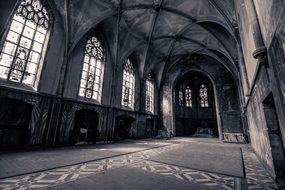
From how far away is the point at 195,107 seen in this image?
25453 millimetres

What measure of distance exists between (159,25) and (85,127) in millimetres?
11354

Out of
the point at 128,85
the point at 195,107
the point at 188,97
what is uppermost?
the point at 188,97

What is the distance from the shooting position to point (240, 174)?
3.45 meters

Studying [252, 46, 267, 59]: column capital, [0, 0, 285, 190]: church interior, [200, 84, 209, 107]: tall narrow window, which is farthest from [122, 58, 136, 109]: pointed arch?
[200, 84, 209, 107]: tall narrow window

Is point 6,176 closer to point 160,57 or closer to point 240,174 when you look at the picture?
point 240,174

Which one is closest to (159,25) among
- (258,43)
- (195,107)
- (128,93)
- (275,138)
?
(128,93)

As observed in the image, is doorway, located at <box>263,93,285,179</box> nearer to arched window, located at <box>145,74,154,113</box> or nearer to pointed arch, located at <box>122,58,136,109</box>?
pointed arch, located at <box>122,58,136,109</box>

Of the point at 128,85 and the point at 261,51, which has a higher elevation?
the point at 128,85

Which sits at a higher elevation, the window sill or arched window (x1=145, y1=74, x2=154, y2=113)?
arched window (x1=145, y1=74, x2=154, y2=113)

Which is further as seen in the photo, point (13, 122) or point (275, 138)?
point (13, 122)

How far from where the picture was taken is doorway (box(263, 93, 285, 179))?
304 cm

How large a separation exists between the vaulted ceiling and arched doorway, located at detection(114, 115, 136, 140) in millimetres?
5876

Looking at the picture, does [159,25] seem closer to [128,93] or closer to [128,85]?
[128,85]

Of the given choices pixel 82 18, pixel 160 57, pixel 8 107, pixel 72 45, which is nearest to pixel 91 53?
pixel 72 45
